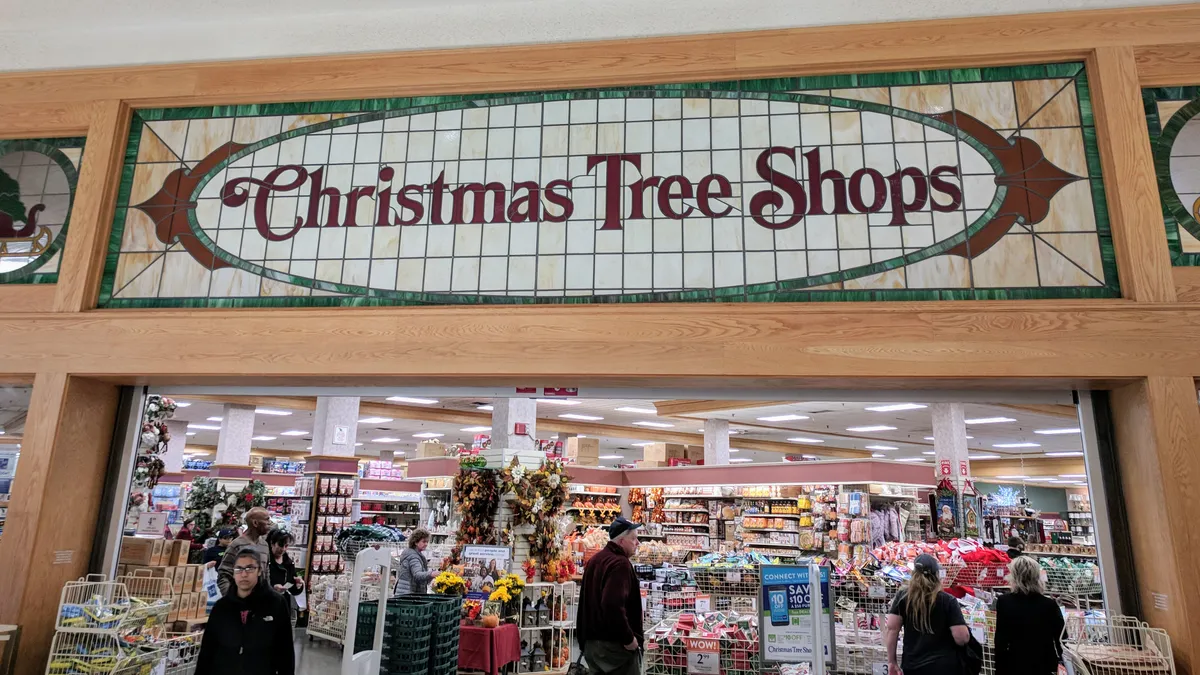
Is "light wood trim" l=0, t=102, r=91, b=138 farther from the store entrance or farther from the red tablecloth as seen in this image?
the red tablecloth

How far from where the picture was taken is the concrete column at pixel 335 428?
13.2 meters

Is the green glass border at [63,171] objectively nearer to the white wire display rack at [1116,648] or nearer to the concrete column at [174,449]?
the white wire display rack at [1116,648]

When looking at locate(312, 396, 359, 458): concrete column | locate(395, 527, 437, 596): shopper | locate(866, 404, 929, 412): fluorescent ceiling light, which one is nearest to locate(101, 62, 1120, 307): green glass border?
locate(395, 527, 437, 596): shopper

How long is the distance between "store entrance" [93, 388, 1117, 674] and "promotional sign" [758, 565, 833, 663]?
14.5 inches

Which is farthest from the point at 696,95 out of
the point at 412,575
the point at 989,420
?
the point at 989,420

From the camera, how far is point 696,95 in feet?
17.1

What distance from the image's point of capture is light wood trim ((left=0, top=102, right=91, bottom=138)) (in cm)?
571

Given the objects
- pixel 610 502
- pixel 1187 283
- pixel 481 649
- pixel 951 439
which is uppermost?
pixel 951 439

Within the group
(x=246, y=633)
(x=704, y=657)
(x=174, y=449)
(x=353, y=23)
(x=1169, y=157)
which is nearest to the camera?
(x=246, y=633)

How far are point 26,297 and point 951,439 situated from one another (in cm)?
1391

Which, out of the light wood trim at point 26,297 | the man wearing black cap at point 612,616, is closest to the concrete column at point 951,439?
the man wearing black cap at point 612,616

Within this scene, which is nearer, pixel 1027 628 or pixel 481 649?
pixel 1027 628

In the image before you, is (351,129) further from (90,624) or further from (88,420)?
(90,624)

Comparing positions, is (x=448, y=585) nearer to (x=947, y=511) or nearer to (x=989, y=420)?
(x=947, y=511)
